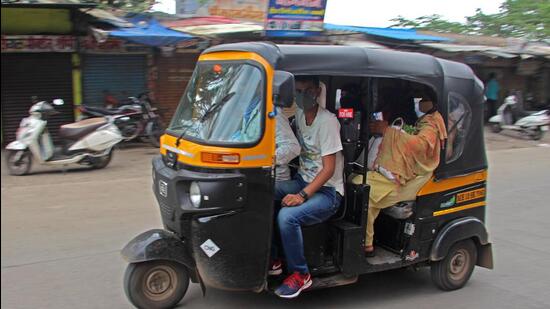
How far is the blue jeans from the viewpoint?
12.1 feet

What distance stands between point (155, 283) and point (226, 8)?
12488mm

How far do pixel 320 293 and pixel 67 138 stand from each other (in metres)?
6.28

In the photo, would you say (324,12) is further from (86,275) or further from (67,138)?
(86,275)

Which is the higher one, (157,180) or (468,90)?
(468,90)

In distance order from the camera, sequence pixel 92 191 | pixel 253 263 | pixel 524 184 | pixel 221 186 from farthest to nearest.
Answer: pixel 524 184 < pixel 92 191 < pixel 253 263 < pixel 221 186

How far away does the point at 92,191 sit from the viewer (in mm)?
7801

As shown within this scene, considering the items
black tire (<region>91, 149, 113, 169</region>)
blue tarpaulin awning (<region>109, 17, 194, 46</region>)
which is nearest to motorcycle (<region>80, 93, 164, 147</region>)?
blue tarpaulin awning (<region>109, 17, 194, 46</region>)

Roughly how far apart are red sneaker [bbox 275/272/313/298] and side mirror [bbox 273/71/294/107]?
1224mm

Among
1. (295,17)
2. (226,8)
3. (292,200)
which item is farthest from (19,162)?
(226,8)

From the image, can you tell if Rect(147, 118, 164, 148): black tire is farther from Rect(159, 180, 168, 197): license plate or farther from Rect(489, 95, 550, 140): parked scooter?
Rect(489, 95, 550, 140): parked scooter

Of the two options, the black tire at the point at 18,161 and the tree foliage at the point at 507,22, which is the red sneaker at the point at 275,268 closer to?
the black tire at the point at 18,161

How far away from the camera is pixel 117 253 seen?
5.22m

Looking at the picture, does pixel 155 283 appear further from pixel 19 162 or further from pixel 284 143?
pixel 19 162

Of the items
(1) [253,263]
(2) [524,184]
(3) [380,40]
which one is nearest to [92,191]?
(1) [253,263]
